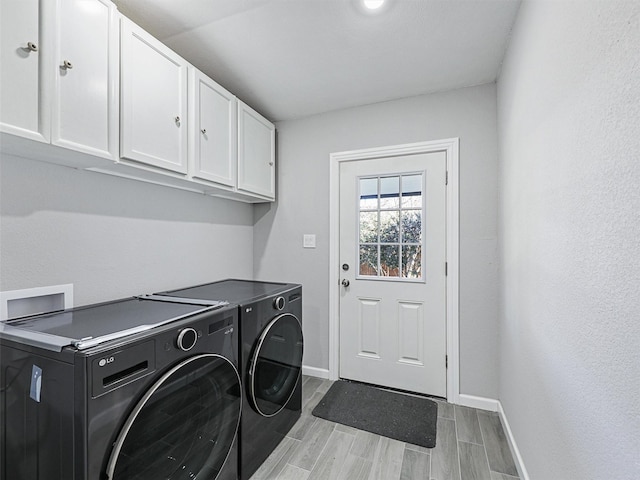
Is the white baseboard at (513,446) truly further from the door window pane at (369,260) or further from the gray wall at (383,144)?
the door window pane at (369,260)

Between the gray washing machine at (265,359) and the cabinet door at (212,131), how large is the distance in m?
0.76

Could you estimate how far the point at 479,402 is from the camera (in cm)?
217

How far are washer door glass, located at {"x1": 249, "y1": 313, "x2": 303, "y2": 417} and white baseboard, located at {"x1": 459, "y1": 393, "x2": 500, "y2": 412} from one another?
1293 millimetres

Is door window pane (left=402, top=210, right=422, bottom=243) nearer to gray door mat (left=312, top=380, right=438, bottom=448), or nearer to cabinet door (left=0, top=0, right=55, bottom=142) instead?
gray door mat (left=312, top=380, right=438, bottom=448)

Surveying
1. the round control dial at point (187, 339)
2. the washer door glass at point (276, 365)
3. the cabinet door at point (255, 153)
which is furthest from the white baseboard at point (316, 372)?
the round control dial at point (187, 339)

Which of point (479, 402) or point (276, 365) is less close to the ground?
point (276, 365)

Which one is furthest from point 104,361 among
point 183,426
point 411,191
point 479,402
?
point 479,402

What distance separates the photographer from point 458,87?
2230mm

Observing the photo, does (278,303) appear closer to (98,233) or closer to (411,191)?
(98,233)

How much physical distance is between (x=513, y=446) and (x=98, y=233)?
2.58 meters

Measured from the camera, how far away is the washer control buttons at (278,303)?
5.68 feet

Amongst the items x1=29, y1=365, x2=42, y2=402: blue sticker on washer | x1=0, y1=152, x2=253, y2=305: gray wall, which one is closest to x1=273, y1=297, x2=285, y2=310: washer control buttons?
x1=0, y1=152, x2=253, y2=305: gray wall

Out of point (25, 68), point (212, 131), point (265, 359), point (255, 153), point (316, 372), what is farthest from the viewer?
point (316, 372)

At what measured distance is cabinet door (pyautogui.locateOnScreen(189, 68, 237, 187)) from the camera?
176 centimetres
